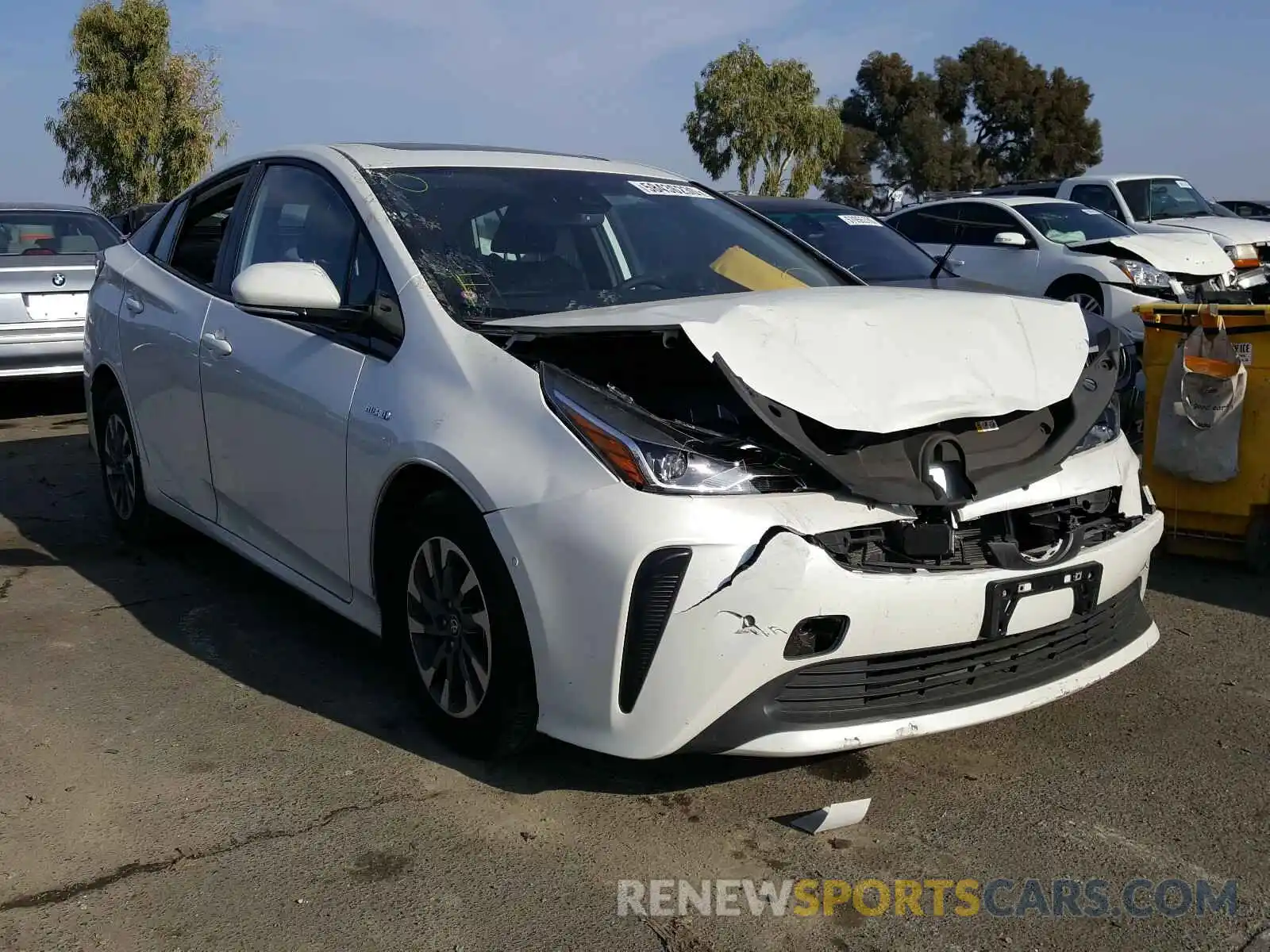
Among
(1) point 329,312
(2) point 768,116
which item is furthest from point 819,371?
(2) point 768,116

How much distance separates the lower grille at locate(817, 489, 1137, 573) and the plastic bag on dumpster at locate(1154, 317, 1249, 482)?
1.91 m

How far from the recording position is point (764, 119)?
41.2 m

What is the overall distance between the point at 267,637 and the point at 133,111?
99.2 ft

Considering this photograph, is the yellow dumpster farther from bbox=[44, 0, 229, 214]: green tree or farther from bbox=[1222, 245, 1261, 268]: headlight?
bbox=[44, 0, 229, 214]: green tree

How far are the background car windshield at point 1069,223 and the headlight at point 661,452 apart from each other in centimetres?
985

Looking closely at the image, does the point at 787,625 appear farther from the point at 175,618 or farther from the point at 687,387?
the point at 175,618

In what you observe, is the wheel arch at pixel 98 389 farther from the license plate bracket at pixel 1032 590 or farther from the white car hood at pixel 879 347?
the license plate bracket at pixel 1032 590

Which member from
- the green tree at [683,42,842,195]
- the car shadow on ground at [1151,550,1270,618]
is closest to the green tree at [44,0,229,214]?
the green tree at [683,42,842,195]

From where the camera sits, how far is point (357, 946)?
8.72ft

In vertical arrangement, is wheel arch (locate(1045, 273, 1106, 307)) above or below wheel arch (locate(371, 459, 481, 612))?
below

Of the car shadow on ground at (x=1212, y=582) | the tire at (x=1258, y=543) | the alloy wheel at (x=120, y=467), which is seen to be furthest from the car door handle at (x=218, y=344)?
the tire at (x=1258, y=543)

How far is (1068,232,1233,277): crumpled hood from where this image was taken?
26.3 feet

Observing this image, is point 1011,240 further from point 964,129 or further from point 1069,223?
point 964,129

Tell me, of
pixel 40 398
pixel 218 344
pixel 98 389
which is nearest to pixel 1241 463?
pixel 218 344
